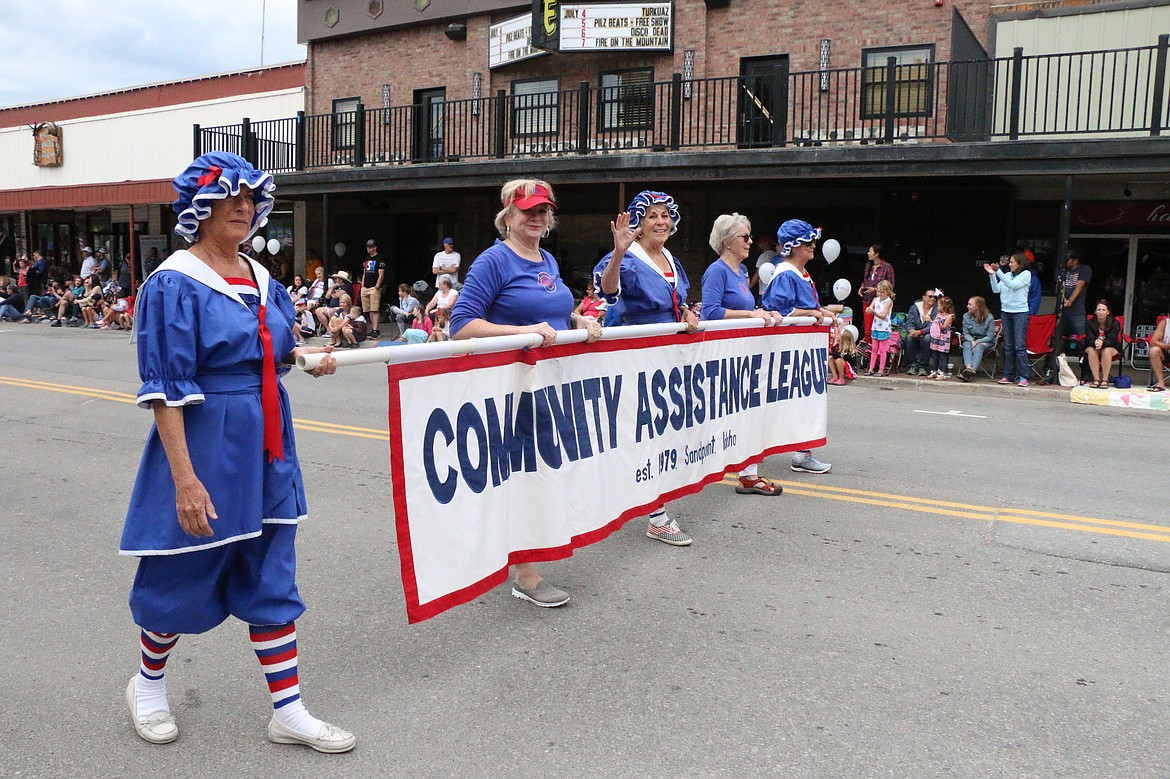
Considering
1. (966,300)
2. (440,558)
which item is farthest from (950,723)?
(966,300)

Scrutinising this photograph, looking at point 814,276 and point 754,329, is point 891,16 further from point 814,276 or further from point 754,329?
point 754,329

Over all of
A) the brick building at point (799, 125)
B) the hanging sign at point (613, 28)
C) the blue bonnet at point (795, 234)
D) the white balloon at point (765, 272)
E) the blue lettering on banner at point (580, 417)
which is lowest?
the blue lettering on banner at point (580, 417)

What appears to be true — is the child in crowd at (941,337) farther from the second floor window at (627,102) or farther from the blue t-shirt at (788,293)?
the blue t-shirt at (788,293)

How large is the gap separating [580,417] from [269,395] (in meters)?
1.82

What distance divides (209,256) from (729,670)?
2472 mm

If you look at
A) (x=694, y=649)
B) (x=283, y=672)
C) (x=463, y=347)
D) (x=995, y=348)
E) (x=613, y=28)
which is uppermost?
(x=613, y=28)

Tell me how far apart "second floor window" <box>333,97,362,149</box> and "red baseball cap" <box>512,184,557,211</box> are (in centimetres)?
1925

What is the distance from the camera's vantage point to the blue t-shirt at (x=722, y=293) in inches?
259

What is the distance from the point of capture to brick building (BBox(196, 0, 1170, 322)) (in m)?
15.7

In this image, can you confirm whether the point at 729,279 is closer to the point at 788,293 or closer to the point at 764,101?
the point at 788,293

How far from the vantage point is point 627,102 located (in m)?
20.2

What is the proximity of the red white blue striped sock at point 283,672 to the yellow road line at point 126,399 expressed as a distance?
177 inches

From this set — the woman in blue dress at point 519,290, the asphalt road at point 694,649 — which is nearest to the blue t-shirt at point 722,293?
the asphalt road at point 694,649

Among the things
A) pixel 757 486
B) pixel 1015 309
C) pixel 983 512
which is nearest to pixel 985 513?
pixel 983 512
